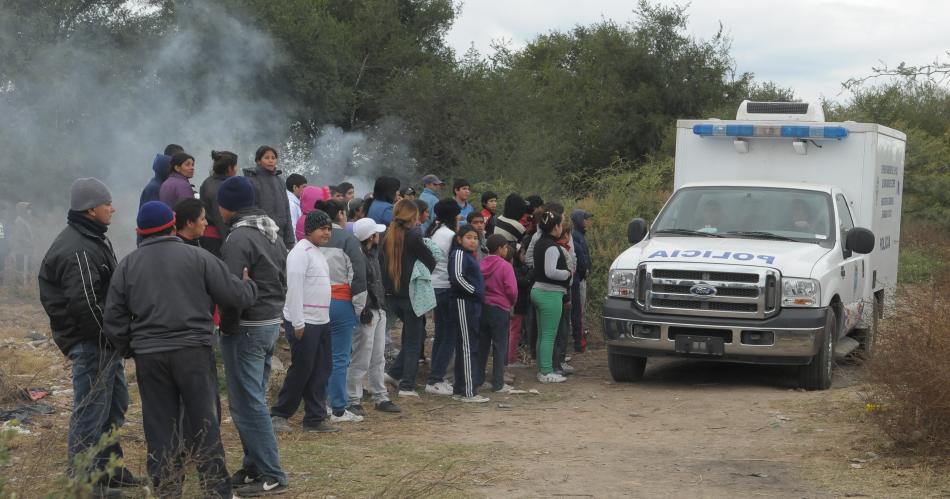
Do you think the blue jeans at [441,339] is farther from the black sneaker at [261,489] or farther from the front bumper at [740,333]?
the black sneaker at [261,489]

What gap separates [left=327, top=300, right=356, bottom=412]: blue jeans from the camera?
29.5 ft

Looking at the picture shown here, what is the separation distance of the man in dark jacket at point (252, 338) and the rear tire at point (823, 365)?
18.6ft

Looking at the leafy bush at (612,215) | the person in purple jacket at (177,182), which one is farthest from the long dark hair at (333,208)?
the leafy bush at (612,215)

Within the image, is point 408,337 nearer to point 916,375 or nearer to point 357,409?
point 357,409

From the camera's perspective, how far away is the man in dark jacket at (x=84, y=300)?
6352 millimetres

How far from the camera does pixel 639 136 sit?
38531 mm

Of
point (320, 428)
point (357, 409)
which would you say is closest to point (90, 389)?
point (320, 428)

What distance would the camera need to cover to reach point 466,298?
33.6 ft

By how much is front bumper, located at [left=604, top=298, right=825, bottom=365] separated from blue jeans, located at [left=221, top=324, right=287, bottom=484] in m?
4.74

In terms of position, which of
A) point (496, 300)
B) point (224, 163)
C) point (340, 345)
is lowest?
point (340, 345)

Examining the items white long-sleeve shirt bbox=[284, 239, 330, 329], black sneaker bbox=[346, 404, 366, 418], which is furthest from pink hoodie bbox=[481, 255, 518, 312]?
white long-sleeve shirt bbox=[284, 239, 330, 329]

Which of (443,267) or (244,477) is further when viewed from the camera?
(443,267)

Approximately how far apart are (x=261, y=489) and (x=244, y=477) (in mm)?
186

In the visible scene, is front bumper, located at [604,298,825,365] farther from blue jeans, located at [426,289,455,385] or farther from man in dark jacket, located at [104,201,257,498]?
man in dark jacket, located at [104,201,257,498]
